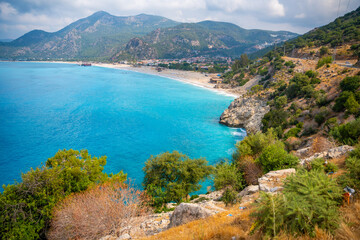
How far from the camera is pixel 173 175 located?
22656 mm

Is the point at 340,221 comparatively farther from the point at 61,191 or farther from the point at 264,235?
the point at 61,191

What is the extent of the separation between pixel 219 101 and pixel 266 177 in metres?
60.9

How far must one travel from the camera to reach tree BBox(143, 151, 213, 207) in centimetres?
2103

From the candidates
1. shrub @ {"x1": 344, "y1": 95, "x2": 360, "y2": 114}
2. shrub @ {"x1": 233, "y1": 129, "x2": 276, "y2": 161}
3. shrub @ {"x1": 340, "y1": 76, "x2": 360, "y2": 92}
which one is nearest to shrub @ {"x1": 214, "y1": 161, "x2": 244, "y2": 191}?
shrub @ {"x1": 233, "y1": 129, "x2": 276, "y2": 161}

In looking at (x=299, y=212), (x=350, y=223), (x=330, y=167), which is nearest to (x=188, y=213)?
(x=299, y=212)

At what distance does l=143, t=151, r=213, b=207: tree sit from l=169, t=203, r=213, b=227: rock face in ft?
29.9

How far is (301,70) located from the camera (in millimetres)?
57406

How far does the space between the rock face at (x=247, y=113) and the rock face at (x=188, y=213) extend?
37.6 m

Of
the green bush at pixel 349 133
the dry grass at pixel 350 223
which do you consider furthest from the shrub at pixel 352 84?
the dry grass at pixel 350 223

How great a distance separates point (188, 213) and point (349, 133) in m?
18.8

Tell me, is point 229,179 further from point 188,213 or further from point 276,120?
point 276,120

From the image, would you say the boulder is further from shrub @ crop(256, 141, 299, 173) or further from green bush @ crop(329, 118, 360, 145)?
green bush @ crop(329, 118, 360, 145)

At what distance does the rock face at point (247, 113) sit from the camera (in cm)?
4784

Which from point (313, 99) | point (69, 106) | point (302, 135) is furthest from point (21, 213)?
point (69, 106)
